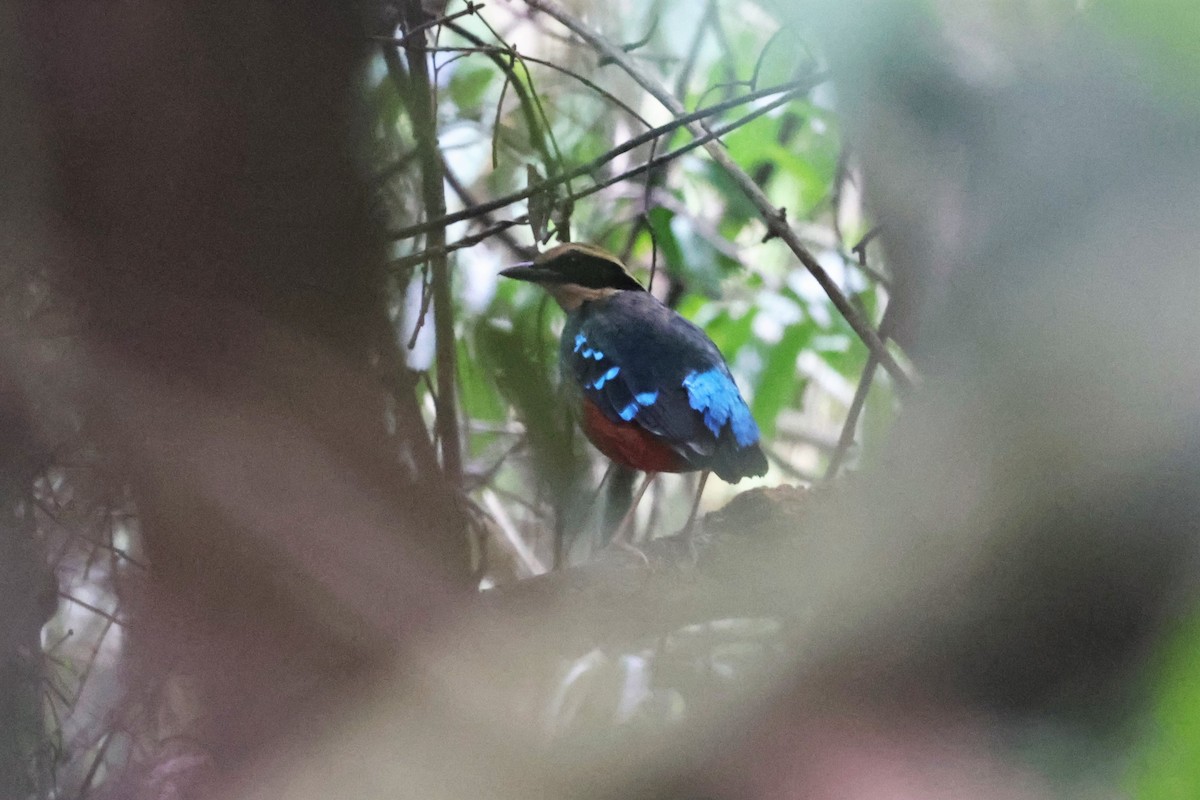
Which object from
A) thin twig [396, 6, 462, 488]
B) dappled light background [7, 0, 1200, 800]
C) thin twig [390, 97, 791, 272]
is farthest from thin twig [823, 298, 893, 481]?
thin twig [396, 6, 462, 488]

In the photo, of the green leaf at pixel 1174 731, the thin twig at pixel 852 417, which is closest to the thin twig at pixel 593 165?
the thin twig at pixel 852 417

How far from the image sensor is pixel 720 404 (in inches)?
22.0

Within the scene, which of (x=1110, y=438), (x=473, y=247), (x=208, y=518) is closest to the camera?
(x=1110, y=438)

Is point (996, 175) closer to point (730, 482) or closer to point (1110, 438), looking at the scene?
point (1110, 438)

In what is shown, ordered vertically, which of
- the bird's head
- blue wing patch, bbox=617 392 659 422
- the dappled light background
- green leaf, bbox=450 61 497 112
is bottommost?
the dappled light background

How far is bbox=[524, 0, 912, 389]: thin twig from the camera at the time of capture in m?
0.52

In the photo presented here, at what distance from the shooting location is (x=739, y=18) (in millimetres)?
465

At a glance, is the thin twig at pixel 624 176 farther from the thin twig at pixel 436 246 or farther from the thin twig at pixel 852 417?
the thin twig at pixel 852 417

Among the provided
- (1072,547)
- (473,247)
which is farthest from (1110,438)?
(473,247)

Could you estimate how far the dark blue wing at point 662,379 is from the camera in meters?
0.56

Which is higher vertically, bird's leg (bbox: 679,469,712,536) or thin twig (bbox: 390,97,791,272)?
thin twig (bbox: 390,97,791,272)

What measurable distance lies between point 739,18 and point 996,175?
188 millimetres

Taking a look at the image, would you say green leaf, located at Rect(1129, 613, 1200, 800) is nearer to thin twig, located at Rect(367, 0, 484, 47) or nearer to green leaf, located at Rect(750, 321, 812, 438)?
green leaf, located at Rect(750, 321, 812, 438)

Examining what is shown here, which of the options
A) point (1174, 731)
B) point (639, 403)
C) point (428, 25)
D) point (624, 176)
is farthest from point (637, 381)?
point (1174, 731)
